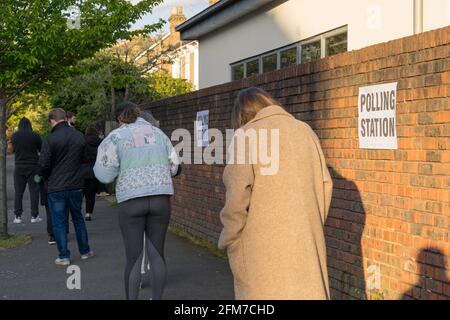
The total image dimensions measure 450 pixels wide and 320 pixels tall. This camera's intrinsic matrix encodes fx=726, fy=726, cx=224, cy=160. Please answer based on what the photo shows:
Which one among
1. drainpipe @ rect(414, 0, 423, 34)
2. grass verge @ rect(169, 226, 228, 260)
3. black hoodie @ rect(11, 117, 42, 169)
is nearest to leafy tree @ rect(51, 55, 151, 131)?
black hoodie @ rect(11, 117, 42, 169)

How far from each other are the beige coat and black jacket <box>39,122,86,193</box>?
5.03 metres

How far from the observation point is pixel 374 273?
604 centimetres

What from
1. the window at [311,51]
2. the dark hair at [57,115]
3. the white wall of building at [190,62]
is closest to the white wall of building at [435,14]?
the window at [311,51]

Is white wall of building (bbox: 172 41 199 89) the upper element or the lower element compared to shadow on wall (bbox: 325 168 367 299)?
upper

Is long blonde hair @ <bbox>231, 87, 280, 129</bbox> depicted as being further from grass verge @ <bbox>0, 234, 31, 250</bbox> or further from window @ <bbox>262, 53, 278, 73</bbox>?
window @ <bbox>262, 53, 278, 73</bbox>

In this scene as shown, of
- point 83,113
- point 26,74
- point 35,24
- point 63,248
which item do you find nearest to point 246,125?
point 63,248

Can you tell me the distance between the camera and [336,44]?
34.0 feet

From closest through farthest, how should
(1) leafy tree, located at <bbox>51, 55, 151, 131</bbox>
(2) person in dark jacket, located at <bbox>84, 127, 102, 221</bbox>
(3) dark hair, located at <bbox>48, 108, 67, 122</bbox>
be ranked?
(3) dark hair, located at <bbox>48, 108, 67, 122</bbox> < (2) person in dark jacket, located at <bbox>84, 127, 102, 221</bbox> < (1) leafy tree, located at <bbox>51, 55, 151, 131</bbox>

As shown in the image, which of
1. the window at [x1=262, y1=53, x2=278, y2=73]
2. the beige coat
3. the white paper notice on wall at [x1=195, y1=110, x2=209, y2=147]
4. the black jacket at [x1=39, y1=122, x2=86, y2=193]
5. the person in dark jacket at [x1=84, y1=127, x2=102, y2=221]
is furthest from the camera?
the person in dark jacket at [x1=84, y1=127, x2=102, y2=221]

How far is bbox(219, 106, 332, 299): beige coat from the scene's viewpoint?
410 cm

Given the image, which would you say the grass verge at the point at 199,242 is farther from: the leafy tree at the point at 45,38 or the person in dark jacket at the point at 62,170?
the leafy tree at the point at 45,38

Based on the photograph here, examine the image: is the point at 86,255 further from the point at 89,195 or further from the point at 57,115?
the point at 89,195

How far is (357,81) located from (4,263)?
17.6ft

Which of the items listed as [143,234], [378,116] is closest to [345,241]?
[378,116]
